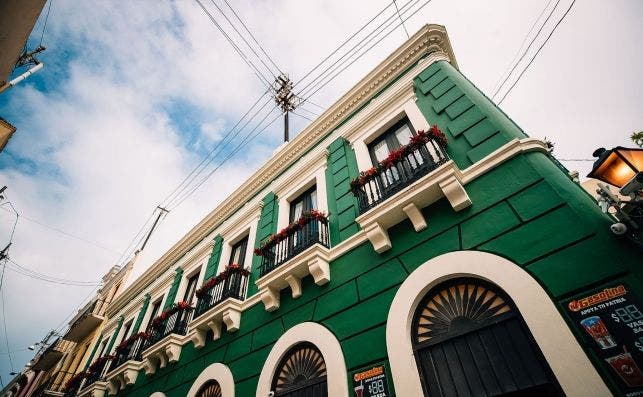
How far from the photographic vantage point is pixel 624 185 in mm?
3262

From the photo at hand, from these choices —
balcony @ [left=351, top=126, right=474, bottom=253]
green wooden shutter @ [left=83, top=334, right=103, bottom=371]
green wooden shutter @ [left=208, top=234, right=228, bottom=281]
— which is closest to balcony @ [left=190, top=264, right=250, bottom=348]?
green wooden shutter @ [left=208, top=234, right=228, bottom=281]

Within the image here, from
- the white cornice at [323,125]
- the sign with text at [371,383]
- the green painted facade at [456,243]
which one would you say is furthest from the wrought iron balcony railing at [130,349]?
the sign with text at [371,383]

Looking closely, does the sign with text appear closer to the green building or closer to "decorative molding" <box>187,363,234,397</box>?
the green building

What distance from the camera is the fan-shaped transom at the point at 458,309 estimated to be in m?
3.78

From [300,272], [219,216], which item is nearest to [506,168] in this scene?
[300,272]

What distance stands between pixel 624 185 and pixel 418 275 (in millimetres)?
2562

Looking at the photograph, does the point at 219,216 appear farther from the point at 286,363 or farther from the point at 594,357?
the point at 594,357

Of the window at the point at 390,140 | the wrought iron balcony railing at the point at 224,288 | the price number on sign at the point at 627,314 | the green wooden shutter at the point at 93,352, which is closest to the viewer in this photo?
the price number on sign at the point at 627,314

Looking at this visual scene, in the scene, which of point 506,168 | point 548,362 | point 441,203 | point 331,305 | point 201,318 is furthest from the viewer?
point 201,318

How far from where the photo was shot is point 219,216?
11.8 meters

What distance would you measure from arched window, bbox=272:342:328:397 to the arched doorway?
182 cm

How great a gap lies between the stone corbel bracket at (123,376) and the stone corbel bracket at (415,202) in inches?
365

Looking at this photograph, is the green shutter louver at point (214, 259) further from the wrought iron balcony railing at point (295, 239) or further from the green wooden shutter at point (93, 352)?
the green wooden shutter at point (93, 352)

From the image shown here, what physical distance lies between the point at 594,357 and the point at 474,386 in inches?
48.2
